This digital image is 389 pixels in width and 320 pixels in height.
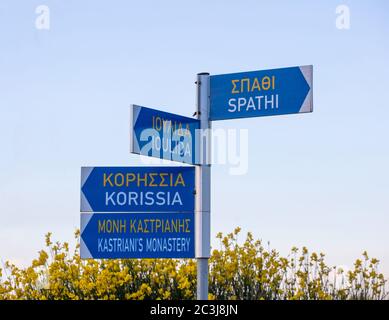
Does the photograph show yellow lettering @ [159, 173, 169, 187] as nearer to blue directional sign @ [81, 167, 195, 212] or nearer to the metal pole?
blue directional sign @ [81, 167, 195, 212]

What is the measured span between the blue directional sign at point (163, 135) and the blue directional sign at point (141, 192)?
19 cm

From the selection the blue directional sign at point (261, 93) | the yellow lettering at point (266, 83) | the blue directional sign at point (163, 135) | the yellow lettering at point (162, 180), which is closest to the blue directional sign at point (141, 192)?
the yellow lettering at point (162, 180)

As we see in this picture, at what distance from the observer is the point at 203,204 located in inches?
263

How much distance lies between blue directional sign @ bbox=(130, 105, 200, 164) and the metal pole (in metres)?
0.06

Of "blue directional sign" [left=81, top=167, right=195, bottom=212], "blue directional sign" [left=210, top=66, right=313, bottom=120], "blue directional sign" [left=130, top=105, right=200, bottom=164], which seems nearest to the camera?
"blue directional sign" [left=130, top=105, right=200, bottom=164]

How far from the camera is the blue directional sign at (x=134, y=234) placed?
6.64 meters

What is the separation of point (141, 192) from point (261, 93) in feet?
4.32

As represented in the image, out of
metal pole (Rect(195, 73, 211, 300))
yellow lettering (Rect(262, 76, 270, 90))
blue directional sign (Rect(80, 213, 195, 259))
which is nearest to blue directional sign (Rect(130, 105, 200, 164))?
metal pole (Rect(195, 73, 211, 300))

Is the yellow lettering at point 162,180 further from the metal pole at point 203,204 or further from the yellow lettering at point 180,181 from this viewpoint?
the metal pole at point 203,204

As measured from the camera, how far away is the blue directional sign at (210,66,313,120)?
659 centimetres

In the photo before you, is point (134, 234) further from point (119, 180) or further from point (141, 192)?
point (119, 180)
